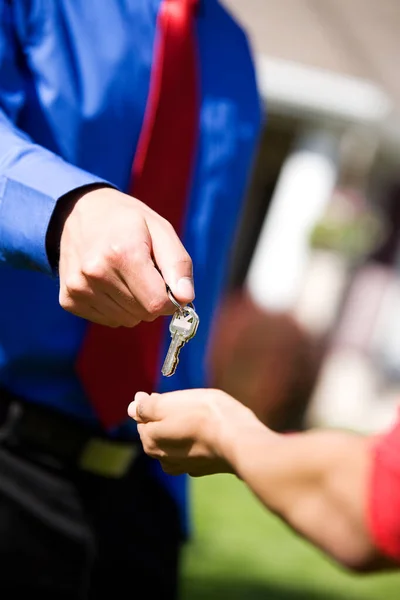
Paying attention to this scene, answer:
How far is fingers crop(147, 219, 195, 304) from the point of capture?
95 cm

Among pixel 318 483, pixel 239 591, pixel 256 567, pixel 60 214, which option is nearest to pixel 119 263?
pixel 60 214

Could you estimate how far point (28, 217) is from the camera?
3.61 ft

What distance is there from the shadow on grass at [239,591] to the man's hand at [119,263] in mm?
2040

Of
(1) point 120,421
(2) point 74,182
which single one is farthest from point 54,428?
(2) point 74,182

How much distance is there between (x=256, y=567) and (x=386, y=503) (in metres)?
2.74

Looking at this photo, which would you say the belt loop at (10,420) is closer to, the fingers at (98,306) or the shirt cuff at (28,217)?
the shirt cuff at (28,217)

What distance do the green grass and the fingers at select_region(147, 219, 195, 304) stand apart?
190cm

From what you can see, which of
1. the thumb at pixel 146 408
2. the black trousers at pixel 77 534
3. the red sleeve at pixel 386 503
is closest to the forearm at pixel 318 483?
the red sleeve at pixel 386 503

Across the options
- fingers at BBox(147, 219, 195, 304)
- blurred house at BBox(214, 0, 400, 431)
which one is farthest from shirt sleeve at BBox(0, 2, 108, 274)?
blurred house at BBox(214, 0, 400, 431)

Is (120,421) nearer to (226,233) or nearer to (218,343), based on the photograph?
(226,233)

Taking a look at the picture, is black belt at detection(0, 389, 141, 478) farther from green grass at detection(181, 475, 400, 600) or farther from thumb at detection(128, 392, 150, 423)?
green grass at detection(181, 475, 400, 600)

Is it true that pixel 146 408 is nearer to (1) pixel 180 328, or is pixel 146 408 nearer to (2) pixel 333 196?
(1) pixel 180 328

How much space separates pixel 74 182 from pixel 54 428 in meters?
0.65

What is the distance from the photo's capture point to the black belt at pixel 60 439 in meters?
1.58
